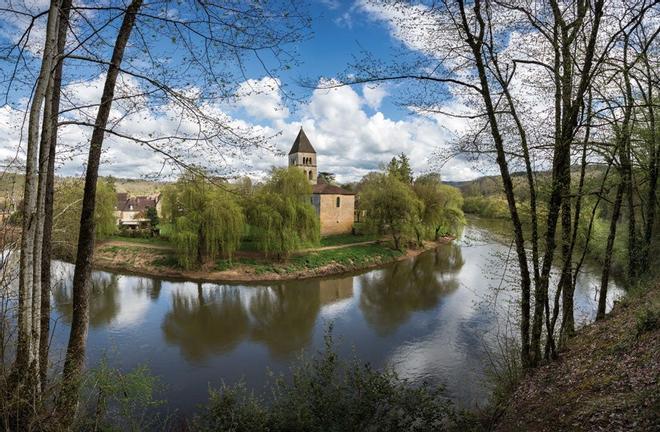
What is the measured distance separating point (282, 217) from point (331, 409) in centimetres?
1670

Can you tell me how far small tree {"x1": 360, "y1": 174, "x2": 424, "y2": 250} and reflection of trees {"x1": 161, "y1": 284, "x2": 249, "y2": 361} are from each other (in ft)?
40.3

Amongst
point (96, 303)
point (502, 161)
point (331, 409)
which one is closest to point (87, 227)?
point (331, 409)

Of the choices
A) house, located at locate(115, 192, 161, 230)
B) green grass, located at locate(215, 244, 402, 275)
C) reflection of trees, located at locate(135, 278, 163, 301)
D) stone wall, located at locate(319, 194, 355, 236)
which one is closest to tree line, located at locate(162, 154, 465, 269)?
green grass, located at locate(215, 244, 402, 275)

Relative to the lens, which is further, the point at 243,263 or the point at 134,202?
the point at 134,202

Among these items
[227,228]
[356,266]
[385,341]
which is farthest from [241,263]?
[385,341]

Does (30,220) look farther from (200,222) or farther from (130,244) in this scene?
(130,244)

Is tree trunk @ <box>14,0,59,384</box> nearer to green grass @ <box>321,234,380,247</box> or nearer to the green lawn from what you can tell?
the green lawn

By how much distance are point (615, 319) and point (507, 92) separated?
17.8 feet

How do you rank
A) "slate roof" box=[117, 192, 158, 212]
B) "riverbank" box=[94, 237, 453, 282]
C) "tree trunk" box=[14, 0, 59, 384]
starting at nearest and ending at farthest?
"tree trunk" box=[14, 0, 59, 384] → "riverbank" box=[94, 237, 453, 282] → "slate roof" box=[117, 192, 158, 212]

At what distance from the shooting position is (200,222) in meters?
19.1

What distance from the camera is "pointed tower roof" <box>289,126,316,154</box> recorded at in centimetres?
3497

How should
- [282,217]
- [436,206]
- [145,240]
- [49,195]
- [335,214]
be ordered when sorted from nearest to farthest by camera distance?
[49,195] < [282,217] < [145,240] < [436,206] < [335,214]

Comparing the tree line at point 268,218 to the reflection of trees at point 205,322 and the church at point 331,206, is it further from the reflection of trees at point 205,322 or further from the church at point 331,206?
the church at point 331,206

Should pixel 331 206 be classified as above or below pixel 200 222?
above
